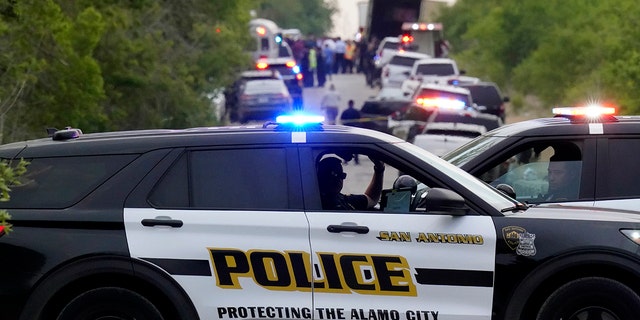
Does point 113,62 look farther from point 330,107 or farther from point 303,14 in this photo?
point 303,14

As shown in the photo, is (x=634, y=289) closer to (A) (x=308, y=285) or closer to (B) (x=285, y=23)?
(A) (x=308, y=285)

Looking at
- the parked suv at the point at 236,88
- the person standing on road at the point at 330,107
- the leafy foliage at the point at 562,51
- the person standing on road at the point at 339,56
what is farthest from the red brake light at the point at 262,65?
the person standing on road at the point at 339,56

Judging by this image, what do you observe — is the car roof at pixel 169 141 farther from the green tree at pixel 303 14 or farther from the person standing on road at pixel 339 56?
the green tree at pixel 303 14

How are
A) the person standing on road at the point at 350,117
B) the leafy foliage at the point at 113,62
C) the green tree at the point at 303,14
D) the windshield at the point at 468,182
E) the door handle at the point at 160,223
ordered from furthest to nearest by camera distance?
the green tree at the point at 303,14 < the person standing on road at the point at 350,117 < the leafy foliage at the point at 113,62 < the windshield at the point at 468,182 < the door handle at the point at 160,223

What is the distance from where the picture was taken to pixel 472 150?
31.4ft

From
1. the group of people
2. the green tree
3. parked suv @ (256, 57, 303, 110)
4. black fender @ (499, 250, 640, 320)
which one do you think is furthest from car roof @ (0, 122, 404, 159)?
the green tree

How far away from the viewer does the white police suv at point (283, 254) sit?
21.9 ft

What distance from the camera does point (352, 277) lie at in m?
6.70

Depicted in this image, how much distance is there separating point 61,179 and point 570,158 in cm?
378

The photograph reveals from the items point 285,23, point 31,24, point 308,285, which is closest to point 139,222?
point 308,285

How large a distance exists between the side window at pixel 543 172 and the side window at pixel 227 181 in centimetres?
262

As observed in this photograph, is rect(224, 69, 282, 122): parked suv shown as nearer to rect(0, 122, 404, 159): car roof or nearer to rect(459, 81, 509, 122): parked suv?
rect(459, 81, 509, 122): parked suv

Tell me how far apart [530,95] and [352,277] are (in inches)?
1527

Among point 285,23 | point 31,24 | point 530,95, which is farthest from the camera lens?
point 285,23
